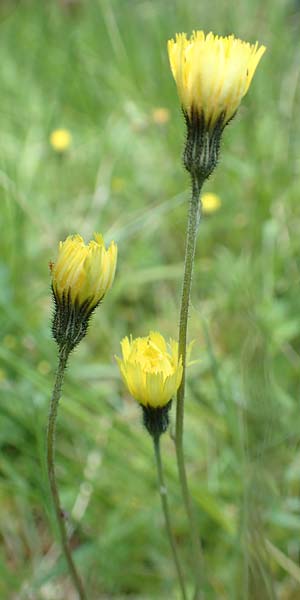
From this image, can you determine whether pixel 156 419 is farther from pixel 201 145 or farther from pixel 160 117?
pixel 160 117

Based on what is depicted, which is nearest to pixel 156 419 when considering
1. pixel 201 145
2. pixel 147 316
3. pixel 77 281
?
pixel 77 281

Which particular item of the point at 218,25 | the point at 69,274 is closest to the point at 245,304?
the point at 69,274

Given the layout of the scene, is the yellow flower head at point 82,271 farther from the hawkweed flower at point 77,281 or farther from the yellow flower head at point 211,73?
the yellow flower head at point 211,73

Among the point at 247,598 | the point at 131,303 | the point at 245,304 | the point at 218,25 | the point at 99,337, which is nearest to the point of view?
the point at 247,598

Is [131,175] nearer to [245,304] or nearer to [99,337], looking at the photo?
[99,337]

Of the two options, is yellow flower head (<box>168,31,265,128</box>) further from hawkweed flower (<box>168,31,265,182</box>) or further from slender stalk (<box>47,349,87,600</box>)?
slender stalk (<box>47,349,87,600</box>)

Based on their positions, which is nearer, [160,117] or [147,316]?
[147,316]
